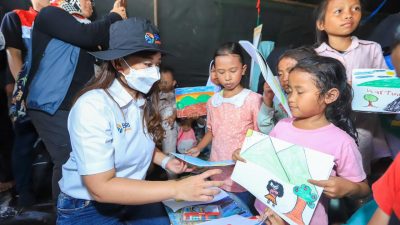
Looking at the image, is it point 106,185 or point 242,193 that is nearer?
point 106,185

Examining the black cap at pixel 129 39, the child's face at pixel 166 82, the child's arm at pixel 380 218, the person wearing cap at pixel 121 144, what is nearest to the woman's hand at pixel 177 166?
the person wearing cap at pixel 121 144

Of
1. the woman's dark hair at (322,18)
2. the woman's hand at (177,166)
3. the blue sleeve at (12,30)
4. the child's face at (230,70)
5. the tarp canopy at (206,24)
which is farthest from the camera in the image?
the tarp canopy at (206,24)

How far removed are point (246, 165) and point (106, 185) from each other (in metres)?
0.54

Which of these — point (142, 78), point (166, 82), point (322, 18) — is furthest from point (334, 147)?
point (166, 82)

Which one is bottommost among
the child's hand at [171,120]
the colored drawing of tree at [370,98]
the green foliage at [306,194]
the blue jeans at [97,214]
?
the blue jeans at [97,214]

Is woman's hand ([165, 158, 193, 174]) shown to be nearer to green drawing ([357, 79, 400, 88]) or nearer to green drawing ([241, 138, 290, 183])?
green drawing ([241, 138, 290, 183])

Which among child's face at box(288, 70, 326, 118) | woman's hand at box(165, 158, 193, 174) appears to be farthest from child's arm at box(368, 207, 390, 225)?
woman's hand at box(165, 158, 193, 174)

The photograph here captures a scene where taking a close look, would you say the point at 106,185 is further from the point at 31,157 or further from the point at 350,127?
the point at 31,157

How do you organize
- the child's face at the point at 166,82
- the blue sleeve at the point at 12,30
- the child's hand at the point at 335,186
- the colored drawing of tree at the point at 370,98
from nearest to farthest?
the child's hand at the point at 335,186
the colored drawing of tree at the point at 370,98
the blue sleeve at the point at 12,30
the child's face at the point at 166,82

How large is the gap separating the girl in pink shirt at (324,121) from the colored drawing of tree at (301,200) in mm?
120

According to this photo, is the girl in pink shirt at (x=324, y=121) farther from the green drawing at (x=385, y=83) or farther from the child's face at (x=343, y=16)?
the child's face at (x=343, y=16)

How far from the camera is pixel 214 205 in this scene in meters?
1.31

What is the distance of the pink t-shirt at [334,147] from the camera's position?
1.12 m

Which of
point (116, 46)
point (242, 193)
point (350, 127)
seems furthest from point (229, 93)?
point (116, 46)
